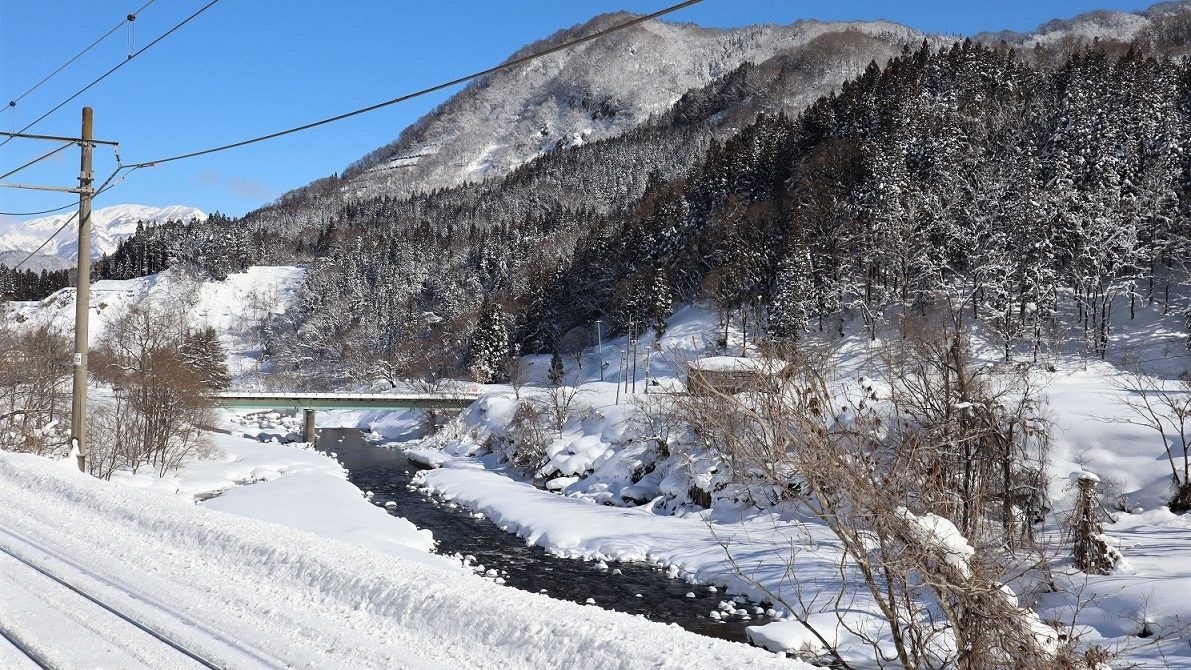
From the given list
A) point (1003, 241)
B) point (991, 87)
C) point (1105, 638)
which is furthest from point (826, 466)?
point (991, 87)

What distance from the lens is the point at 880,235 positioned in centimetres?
6269

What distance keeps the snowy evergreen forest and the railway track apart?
44.0 meters

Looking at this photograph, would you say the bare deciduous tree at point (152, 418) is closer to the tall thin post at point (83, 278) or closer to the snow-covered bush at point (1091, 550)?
the tall thin post at point (83, 278)

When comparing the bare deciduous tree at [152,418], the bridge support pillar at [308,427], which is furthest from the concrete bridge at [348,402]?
the bare deciduous tree at [152,418]

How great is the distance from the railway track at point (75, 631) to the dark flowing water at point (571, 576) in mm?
9587

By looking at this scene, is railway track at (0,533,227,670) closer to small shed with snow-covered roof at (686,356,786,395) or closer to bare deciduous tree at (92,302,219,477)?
small shed with snow-covered roof at (686,356,786,395)

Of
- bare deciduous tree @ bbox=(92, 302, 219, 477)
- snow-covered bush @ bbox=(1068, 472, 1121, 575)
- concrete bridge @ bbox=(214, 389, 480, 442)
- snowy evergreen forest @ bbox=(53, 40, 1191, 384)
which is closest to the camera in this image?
snow-covered bush @ bbox=(1068, 472, 1121, 575)

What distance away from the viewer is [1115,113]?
218 feet

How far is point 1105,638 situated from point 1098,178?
5763 cm

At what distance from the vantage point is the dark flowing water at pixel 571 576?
18.4m

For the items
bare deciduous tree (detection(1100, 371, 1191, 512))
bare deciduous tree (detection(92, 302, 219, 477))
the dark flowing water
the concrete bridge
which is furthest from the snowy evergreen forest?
bare deciduous tree (detection(92, 302, 219, 477))

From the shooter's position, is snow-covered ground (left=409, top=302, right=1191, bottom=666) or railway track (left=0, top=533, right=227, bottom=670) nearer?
railway track (left=0, top=533, right=227, bottom=670)

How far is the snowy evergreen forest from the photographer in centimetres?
5819

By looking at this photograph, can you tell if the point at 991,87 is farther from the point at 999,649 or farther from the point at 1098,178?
the point at 999,649
